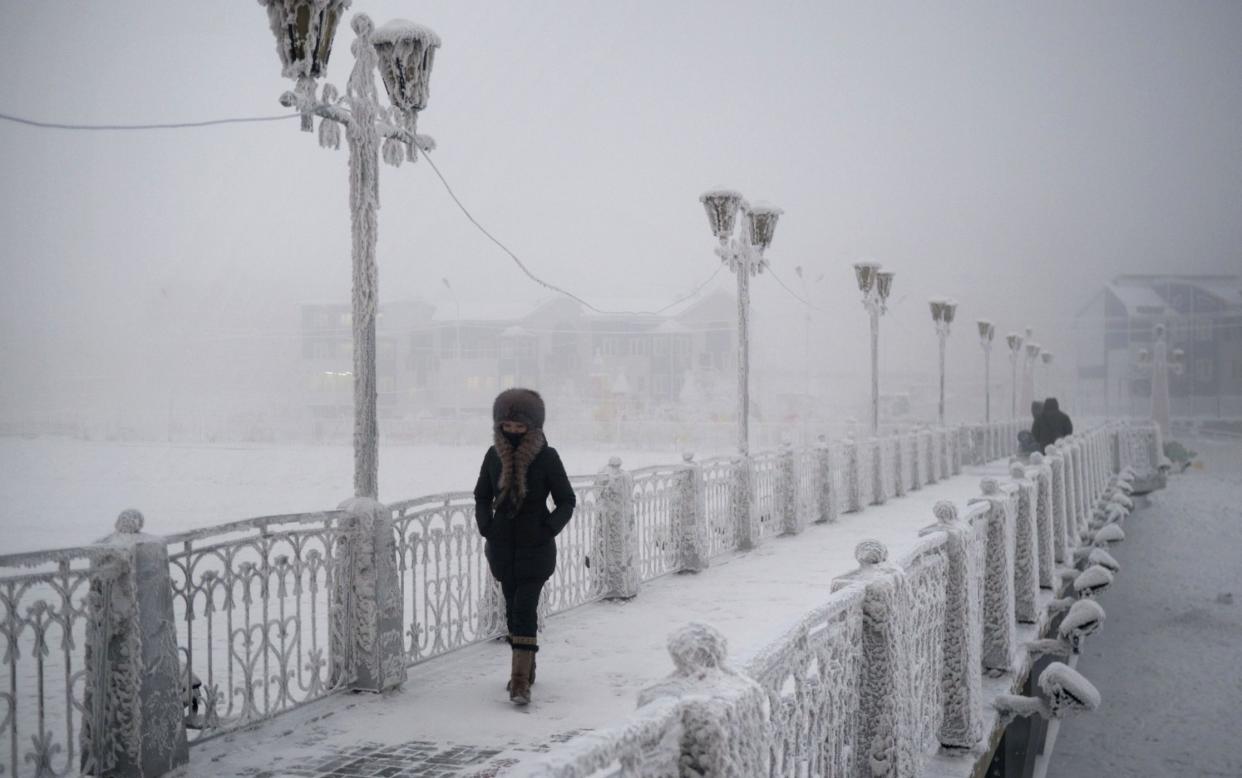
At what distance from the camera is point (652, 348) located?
6706 centimetres

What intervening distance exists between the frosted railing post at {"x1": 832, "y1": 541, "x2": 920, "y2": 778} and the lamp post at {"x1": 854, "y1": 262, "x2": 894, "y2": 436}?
1776cm

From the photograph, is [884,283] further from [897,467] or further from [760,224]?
[760,224]

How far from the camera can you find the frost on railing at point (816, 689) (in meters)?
3.28

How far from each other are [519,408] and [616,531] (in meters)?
3.87

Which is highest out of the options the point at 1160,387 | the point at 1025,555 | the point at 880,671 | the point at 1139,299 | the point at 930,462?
the point at 1139,299

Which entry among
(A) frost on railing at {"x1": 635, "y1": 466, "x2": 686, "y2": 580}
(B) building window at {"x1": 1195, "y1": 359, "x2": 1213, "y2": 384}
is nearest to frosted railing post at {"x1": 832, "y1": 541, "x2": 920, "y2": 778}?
(A) frost on railing at {"x1": 635, "y1": 466, "x2": 686, "y2": 580}

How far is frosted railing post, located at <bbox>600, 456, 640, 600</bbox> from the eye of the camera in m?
10.3

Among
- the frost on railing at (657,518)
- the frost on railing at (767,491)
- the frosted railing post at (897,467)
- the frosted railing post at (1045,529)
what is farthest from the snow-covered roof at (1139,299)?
the frost on railing at (657,518)

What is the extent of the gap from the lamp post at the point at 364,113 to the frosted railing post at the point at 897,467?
1607cm

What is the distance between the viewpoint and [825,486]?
17.6 meters

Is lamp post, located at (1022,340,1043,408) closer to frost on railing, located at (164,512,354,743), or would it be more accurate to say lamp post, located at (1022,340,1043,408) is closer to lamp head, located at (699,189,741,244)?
lamp head, located at (699,189,741,244)

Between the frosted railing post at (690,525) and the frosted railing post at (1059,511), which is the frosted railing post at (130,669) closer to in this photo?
the frosted railing post at (690,525)

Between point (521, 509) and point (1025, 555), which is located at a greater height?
point (521, 509)

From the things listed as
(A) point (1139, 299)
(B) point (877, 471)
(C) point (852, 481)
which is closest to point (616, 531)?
(C) point (852, 481)
